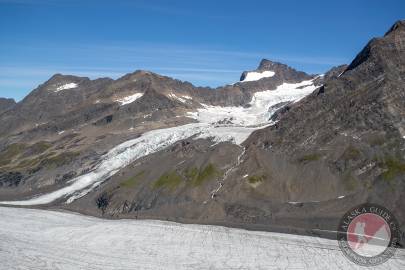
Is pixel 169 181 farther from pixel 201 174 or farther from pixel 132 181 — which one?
pixel 132 181

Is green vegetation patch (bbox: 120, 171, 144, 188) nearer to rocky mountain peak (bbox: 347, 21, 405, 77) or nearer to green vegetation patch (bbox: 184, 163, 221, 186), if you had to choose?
green vegetation patch (bbox: 184, 163, 221, 186)

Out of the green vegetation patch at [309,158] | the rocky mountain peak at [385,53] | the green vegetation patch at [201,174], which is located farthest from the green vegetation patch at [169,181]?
the rocky mountain peak at [385,53]

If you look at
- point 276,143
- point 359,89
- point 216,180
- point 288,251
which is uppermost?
point 359,89

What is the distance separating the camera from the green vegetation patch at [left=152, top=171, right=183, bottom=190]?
3952 inches

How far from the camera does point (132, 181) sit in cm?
11062

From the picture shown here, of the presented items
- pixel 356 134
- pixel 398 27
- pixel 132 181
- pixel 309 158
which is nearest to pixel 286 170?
pixel 309 158

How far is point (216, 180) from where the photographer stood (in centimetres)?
9800

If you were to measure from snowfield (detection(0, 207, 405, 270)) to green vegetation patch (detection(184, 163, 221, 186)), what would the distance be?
1388cm

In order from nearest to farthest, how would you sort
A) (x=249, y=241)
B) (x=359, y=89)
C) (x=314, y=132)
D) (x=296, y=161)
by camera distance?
(x=249, y=241) < (x=296, y=161) < (x=314, y=132) < (x=359, y=89)

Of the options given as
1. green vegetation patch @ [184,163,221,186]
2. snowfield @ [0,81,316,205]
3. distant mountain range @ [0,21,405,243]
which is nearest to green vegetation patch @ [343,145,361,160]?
distant mountain range @ [0,21,405,243]

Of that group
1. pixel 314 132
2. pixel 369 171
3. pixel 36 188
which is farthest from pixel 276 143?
pixel 36 188

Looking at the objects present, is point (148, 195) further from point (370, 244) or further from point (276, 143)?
point (370, 244)

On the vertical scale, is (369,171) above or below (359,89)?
below

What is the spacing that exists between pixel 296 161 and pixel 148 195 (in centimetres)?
2745
